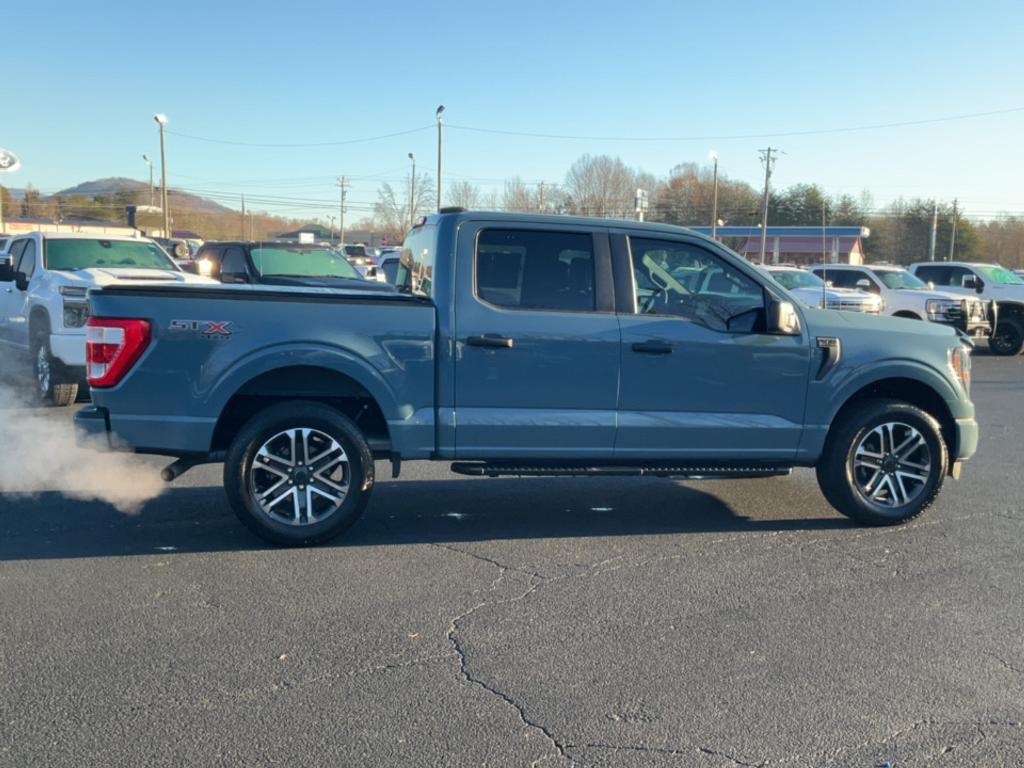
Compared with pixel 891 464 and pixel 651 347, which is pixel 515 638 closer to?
pixel 651 347

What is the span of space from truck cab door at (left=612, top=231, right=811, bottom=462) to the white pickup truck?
5291mm

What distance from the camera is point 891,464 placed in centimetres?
629

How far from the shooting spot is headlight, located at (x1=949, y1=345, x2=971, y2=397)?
6.39m

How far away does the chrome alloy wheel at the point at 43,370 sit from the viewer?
10.8m

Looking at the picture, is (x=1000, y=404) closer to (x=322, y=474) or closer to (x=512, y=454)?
(x=512, y=454)

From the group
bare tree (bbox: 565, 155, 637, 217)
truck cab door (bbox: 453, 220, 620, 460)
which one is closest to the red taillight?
truck cab door (bbox: 453, 220, 620, 460)

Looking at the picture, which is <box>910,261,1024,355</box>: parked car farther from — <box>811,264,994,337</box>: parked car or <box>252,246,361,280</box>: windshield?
<box>252,246,361,280</box>: windshield

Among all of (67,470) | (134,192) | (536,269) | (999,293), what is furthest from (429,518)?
(134,192)

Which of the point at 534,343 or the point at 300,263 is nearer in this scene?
the point at 534,343

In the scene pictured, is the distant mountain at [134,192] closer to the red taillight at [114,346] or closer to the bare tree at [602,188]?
the bare tree at [602,188]

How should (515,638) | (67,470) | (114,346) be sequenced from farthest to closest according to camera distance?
(67,470) → (114,346) → (515,638)

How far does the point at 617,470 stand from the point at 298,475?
6.51 ft

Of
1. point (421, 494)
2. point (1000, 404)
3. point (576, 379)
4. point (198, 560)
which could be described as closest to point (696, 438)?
point (576, 379)

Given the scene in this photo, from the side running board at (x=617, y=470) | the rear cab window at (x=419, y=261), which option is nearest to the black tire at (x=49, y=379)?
the rear cab window at (x=419, y=261)
